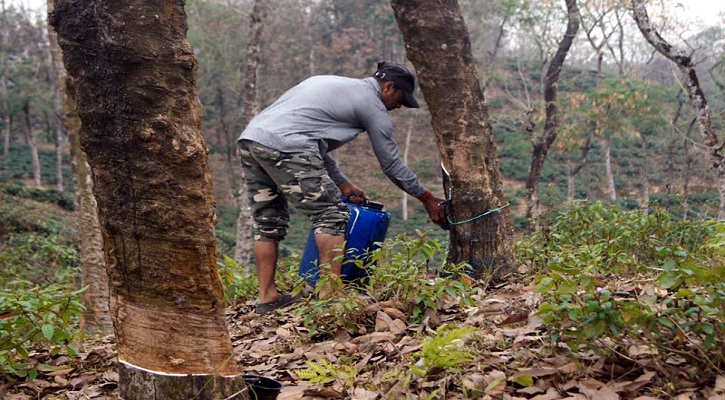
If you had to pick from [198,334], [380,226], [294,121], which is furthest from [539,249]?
[198,334]

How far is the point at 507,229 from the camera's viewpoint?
4.43 m

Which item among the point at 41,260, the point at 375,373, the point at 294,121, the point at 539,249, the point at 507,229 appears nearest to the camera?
the point at 375,373

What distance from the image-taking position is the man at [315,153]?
403 cm

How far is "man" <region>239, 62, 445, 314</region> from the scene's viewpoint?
4027 millimetres

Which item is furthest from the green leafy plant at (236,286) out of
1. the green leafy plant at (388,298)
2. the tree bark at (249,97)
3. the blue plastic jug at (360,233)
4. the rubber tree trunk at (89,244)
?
the tree bark at (249,97)

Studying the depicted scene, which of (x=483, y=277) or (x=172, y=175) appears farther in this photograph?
(x=483, y=277)

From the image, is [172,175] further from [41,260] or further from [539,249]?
[41,260]

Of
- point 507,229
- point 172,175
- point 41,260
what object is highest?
point 172,175

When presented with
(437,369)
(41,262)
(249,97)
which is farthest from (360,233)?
(41,262)

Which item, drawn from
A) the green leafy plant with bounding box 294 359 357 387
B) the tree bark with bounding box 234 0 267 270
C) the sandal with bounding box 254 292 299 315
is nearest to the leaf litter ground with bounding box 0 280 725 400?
the green leafy plant with bounding box 294 359 357 387

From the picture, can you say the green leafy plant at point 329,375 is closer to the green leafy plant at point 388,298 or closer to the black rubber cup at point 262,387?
the black rubber cup at point 262,387

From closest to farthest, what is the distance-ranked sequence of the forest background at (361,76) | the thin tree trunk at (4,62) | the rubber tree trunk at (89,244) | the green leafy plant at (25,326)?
the green leafy plant at (25,326)
the rubber tree trunk at (89,244)
the forest background at (361,76)
the thin tree trunk at (4,62)

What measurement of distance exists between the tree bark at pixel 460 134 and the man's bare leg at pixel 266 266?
1.22m

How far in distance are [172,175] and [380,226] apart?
2.48 m
